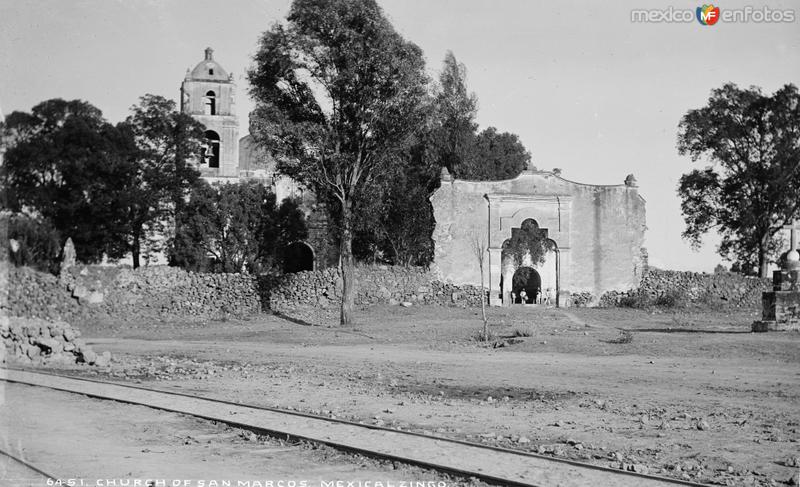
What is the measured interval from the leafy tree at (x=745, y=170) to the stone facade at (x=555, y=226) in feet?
20.1

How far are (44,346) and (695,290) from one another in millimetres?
29216

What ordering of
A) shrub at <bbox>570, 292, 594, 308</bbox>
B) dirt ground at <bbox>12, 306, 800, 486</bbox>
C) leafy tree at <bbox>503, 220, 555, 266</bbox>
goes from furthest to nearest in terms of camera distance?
leafy tree at <bbox>503, 220, 555, 266</bbox>
shrub at <bbox>570, 292, 594, 308</bbox>
dirt ground at <bbox>12, 306, 800, 486</bbox>

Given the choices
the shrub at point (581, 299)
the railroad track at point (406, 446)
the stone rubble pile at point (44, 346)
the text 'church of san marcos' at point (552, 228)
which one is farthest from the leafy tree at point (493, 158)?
the railroad track at point (406, 446)

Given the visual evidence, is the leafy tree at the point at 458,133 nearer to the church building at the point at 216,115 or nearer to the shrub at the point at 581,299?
the shrub at the point at 581,299

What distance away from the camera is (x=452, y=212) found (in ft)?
125

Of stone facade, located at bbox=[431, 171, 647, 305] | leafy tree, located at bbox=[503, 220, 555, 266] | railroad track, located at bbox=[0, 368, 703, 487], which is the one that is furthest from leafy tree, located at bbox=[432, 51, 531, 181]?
railroad track, located at bbox=[0, 368, 703, 487]

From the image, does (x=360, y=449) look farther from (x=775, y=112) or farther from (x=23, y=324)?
(x=775, y=112)

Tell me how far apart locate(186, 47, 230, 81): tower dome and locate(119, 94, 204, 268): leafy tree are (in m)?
10.1

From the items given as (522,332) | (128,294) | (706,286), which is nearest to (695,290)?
(706,286)

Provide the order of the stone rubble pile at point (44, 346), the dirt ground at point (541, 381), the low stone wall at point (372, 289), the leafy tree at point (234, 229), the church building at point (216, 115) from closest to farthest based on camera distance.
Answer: the dirt ground at point (541, 381) → the stone rubble pile at point (44, 346) → the low stone wall at point (372, 289) → the leafy tree at point (234, 229) → the church building at point (216, 115)

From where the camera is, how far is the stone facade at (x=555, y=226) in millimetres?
38188

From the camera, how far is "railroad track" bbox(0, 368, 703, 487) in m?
7.75

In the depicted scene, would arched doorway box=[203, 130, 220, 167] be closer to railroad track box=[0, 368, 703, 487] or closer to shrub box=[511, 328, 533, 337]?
shrub box=[511, 328, 533, 337]

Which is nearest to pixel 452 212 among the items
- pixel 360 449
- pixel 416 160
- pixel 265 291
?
pixel 265 291
